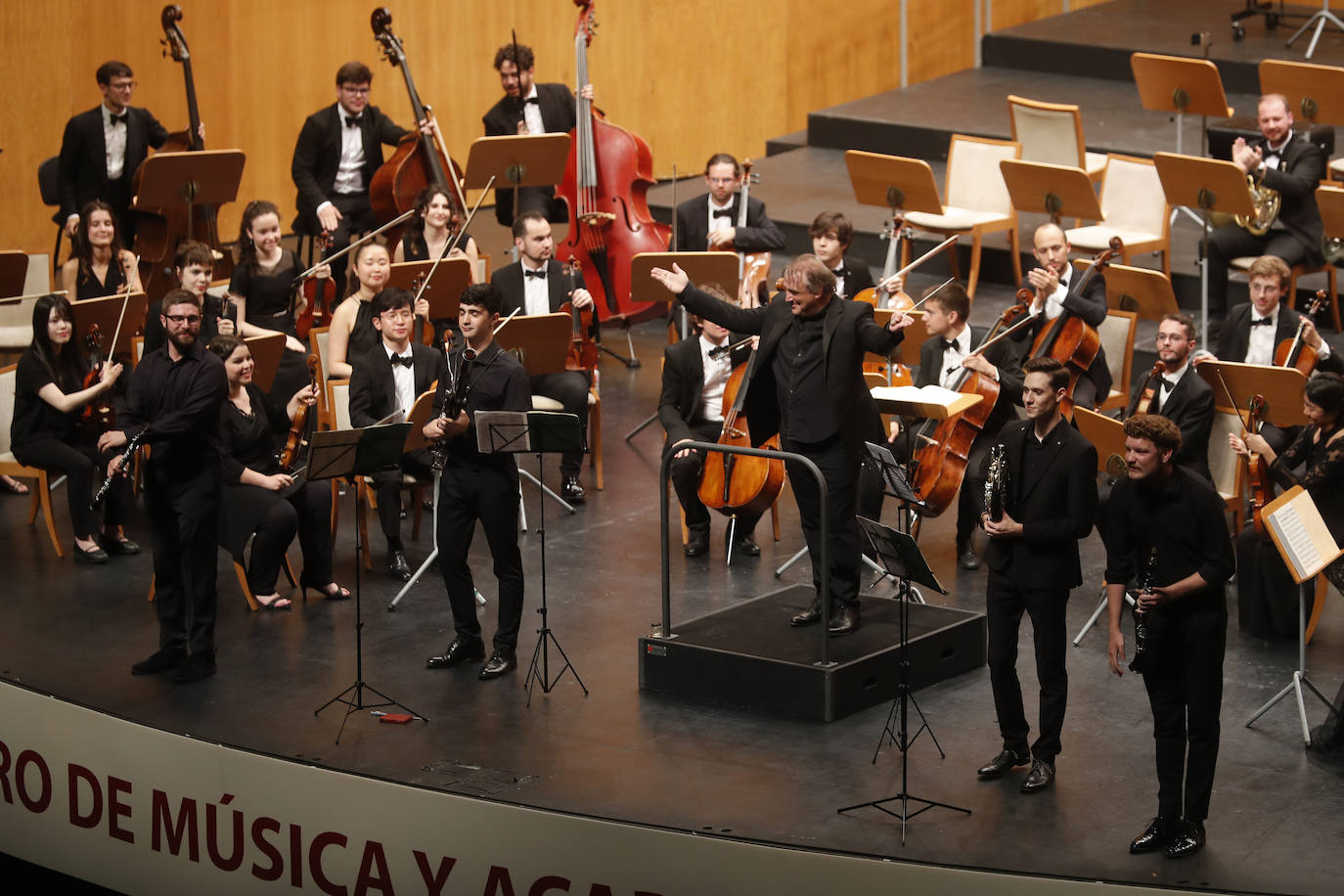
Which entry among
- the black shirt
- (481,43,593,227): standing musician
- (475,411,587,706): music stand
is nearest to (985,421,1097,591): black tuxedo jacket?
the black shirt

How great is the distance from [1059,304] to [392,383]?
2709mm

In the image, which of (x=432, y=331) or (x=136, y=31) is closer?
(x=432, y=331)

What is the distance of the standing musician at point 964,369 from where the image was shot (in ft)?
24.4

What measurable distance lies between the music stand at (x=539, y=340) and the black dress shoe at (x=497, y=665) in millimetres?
1230

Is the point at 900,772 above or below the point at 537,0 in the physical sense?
below

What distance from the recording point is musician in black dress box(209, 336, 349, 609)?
7121 mm

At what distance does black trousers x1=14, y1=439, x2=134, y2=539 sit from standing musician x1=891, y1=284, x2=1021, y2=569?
3101 mm

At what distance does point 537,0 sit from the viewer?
43.3ft

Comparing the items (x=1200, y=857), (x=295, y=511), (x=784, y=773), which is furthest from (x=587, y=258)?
(x=1200, y=857)

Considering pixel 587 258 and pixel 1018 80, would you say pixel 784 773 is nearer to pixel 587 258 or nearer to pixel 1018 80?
pixel 587 258

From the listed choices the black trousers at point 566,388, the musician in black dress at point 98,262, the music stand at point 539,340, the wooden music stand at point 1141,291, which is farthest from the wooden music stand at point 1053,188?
the musician in black dress at point 98,262

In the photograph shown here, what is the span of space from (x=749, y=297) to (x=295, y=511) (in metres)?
2.33

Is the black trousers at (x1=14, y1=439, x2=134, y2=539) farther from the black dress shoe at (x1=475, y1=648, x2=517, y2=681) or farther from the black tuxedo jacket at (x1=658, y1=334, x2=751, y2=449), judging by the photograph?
the black tuxedo jacket at (x1=658, y1=334, x2=751, y2=449)

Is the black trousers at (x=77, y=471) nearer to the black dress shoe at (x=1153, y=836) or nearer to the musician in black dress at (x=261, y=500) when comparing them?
the musician in black dress at (x=261, y=500)
